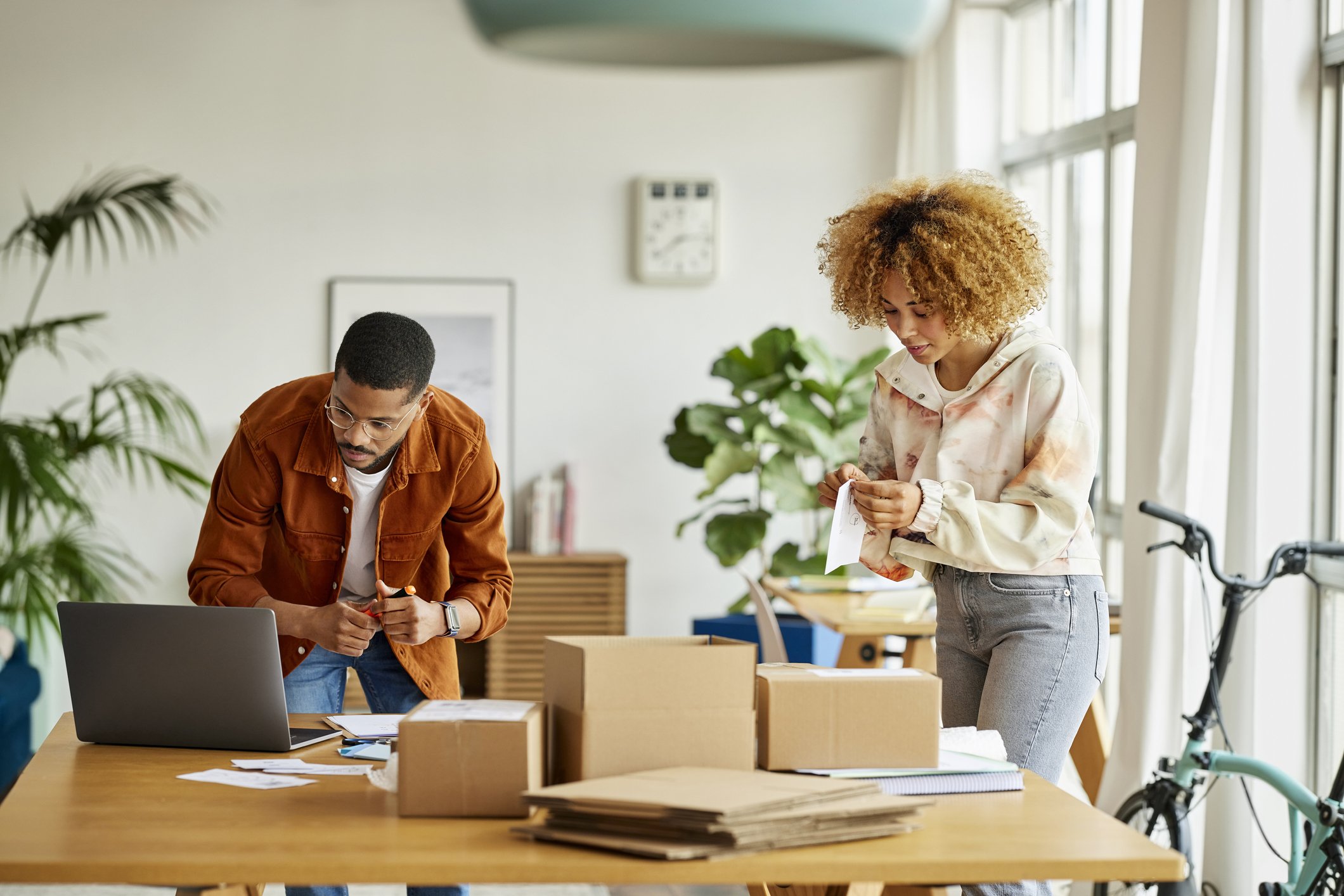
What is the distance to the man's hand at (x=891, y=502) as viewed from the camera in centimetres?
201

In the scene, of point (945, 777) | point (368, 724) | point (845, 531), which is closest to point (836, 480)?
point (845, 531)

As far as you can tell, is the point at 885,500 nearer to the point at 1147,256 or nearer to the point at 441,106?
the point at 1147,256

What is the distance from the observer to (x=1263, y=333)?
3.07m

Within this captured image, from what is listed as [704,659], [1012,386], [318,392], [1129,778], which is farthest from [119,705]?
[1129,778]

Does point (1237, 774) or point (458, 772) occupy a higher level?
point (458, 772)

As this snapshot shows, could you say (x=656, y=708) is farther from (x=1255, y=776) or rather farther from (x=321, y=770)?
(x=1255, y=776)

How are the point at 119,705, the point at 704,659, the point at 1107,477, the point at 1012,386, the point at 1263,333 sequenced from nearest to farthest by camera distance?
the point at 704,659 < the point at 119,705 < the point at 1012,386 < the point at 1263,333 < the point at 1107,477

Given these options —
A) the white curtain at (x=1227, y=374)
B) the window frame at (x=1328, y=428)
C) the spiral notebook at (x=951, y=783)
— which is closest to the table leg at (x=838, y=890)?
the spiral notebook at (x=951, y=783)

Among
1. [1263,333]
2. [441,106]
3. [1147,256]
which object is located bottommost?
[1263,333]

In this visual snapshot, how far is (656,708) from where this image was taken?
1623mm

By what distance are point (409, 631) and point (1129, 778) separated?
198cm

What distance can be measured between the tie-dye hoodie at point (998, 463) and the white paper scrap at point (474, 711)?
2.29ft

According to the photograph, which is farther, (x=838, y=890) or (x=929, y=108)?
(x=929, y=108)

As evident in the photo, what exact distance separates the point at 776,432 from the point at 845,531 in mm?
2768
